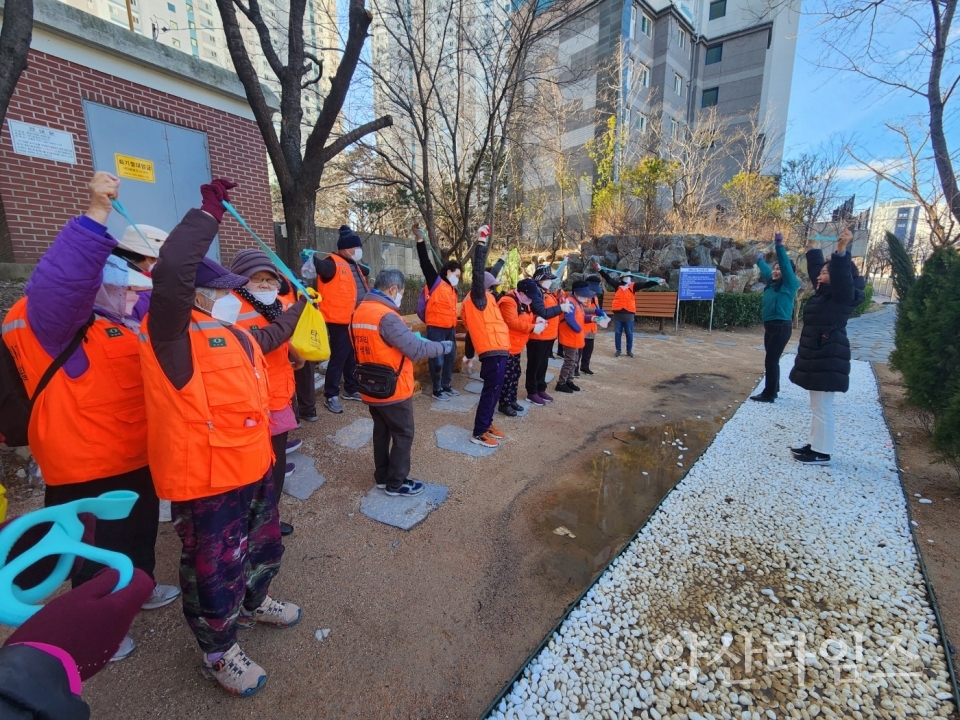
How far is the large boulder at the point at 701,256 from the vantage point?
14.5 m

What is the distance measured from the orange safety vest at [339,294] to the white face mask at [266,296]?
88.3 inches

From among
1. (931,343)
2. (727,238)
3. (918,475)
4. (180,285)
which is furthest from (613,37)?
(180,285)

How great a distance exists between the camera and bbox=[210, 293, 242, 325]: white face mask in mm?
1890

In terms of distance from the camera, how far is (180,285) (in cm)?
158

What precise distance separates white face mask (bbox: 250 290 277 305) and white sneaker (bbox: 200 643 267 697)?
174 cm

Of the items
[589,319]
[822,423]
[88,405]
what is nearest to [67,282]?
[88,405]

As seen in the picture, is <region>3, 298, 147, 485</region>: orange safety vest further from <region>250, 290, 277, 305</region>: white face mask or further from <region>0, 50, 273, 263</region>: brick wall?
<region>0, 50, 273, 263</region>: brick wall

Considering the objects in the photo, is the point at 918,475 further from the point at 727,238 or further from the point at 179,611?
the point at 727,238

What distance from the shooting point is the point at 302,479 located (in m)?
3.72

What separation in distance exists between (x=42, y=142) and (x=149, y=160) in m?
1.12

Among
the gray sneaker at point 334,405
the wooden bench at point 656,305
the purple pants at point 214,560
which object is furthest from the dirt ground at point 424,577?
the wooden bench at point 656,305

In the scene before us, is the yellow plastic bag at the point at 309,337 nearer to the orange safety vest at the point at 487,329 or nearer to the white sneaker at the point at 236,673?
the white sneaker at the point at 236,673

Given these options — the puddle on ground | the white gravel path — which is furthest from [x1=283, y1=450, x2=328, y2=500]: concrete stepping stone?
the white gravel path

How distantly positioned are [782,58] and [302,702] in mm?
35855
